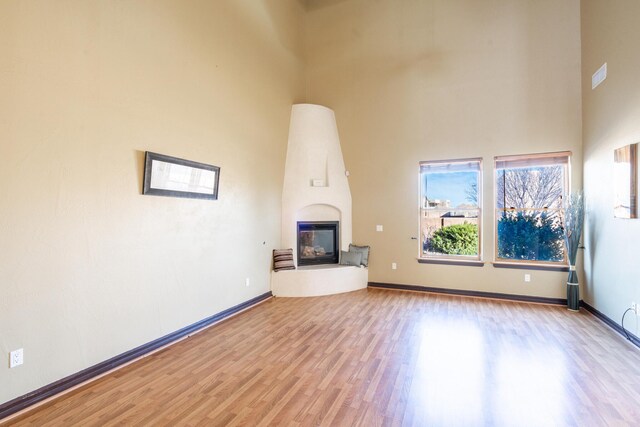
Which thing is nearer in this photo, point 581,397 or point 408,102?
point 581,397

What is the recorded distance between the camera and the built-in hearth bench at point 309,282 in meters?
5.21

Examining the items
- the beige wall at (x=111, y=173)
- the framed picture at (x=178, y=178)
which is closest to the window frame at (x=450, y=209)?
the beige wall at (x=111, y=173)

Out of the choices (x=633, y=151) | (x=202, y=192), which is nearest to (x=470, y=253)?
(x=633, y=151)

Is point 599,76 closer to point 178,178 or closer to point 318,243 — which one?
point 318,243

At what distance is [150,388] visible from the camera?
2469mm

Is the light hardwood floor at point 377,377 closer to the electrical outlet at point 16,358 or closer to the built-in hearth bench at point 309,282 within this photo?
the electrical outlet at point 16,358

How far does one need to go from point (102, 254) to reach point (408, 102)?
521 cm

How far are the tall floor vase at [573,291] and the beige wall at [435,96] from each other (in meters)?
0.21

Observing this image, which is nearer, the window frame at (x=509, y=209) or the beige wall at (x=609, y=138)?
the beige wall at (x=609, y=138)

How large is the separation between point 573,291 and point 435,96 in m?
3.75

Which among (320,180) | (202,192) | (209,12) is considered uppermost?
(209,12)

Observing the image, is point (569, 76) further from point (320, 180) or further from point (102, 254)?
point (102, 254)

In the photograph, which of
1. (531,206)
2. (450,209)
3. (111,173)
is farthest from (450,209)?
(111,173)

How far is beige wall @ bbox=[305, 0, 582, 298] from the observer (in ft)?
15.5
